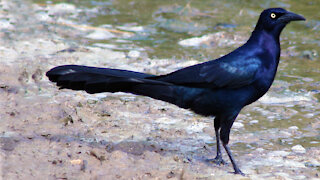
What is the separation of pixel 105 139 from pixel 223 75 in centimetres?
118

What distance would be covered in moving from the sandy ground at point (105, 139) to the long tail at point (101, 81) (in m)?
0.52

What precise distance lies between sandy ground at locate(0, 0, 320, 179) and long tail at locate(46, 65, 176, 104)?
52 cm

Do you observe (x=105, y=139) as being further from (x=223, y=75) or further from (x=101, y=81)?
(x=223, y=75)

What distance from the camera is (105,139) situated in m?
4.51

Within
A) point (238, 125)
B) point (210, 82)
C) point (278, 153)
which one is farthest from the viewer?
point (238, 125)

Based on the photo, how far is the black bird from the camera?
397 centimetres

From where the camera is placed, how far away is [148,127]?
484 cm

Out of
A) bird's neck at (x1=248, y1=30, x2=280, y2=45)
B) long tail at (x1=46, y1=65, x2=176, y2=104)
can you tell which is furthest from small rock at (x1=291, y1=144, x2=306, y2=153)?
long tail at (x1=46, y1=65, x2=176, y2=104)

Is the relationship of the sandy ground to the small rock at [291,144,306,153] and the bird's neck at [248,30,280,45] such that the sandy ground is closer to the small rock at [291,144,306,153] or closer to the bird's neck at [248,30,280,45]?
the small rock at [291,144,306,153]

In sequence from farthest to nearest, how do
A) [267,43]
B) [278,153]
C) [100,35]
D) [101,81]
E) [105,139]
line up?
[100,35]
[105,139]
[278,153]
[267,43]
[101,81]

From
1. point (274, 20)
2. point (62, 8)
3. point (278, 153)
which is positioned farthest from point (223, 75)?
point (62, 8)

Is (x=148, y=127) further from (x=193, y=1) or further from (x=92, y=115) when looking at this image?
(x=193, y=1)

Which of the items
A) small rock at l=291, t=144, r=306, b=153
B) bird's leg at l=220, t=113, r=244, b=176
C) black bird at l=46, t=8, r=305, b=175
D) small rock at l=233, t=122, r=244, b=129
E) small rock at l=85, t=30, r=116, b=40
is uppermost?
black bird at l=46, t=8, r=305, b=175

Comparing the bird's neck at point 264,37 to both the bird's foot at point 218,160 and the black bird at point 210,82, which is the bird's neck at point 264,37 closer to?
the black bird at point 210,82
